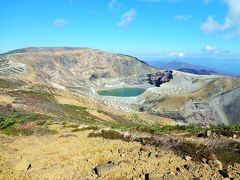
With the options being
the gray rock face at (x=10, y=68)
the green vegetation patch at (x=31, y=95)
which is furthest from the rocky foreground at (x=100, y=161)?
the gray rock face at (x=10, y=68)

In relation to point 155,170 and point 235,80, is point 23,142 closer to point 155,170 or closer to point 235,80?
point 155,170

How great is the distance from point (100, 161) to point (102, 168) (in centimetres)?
159

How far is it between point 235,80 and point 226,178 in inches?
6118

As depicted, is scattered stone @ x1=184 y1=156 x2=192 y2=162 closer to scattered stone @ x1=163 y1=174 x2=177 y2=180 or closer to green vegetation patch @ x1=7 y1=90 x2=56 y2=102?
scattered stone @ x1=163 y1=174 x2=177 y2=180

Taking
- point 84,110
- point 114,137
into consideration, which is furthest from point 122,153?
point 84,110

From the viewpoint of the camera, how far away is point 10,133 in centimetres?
3141

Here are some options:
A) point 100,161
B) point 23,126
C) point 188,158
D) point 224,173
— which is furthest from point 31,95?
point 224,173

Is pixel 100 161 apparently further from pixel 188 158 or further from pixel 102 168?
pixel 188 158

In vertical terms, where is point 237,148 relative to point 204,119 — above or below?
above

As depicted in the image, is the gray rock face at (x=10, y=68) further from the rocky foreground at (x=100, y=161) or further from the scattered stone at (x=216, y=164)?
the scattered stone at (x=216, y=164)

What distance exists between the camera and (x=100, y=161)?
2102 cm

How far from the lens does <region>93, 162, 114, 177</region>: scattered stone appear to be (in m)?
19.1

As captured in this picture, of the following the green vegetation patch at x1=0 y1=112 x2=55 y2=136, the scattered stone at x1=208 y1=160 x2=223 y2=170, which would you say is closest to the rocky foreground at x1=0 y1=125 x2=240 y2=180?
the scattered stone at x1=208 y1=160 x2=223 y2=170

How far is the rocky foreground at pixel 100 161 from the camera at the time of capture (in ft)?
60.1
